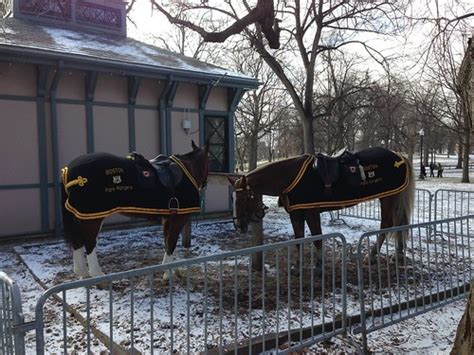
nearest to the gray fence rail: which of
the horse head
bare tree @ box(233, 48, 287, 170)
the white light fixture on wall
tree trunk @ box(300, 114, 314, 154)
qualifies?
the horse head

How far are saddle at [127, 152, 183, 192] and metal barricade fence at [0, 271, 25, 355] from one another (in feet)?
9.06

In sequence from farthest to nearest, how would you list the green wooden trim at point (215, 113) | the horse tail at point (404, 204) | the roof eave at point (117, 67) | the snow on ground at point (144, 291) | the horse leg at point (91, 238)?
the green wooden trim at point (215, 113) → the roof eave at point (117, 67) → the horse tail at point (404, 204) → the horse leg at point (91, 238) → the snow on ground at point (144, 291)

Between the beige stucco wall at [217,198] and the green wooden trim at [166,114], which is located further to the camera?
the beige stucco wall at [217,198]

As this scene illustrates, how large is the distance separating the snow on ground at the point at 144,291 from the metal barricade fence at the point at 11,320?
1153 millimetres

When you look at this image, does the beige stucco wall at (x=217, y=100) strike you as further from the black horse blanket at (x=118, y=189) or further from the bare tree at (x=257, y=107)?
the bare tree at (x=257, y=107)

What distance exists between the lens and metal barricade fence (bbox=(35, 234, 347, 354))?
3.23 meters

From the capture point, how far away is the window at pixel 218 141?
10.3 metres

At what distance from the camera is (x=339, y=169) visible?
227 inches

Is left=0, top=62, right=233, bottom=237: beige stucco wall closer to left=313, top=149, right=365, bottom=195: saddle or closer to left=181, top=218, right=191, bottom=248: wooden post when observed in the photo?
left=181, top=218, right=191, bottom=248: wooden post

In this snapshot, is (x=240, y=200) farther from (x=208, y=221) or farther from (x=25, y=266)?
(x=208, y=221)

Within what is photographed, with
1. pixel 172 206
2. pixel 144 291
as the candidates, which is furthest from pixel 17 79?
pixel 144 291

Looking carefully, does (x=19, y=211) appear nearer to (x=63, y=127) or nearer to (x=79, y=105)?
(x=63, y=127)

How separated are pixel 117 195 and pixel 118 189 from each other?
8 centimetres

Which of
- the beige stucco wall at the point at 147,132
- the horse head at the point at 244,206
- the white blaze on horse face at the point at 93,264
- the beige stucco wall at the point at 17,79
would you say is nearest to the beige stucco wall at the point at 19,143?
the beige stucco wall at the point at 17,79
